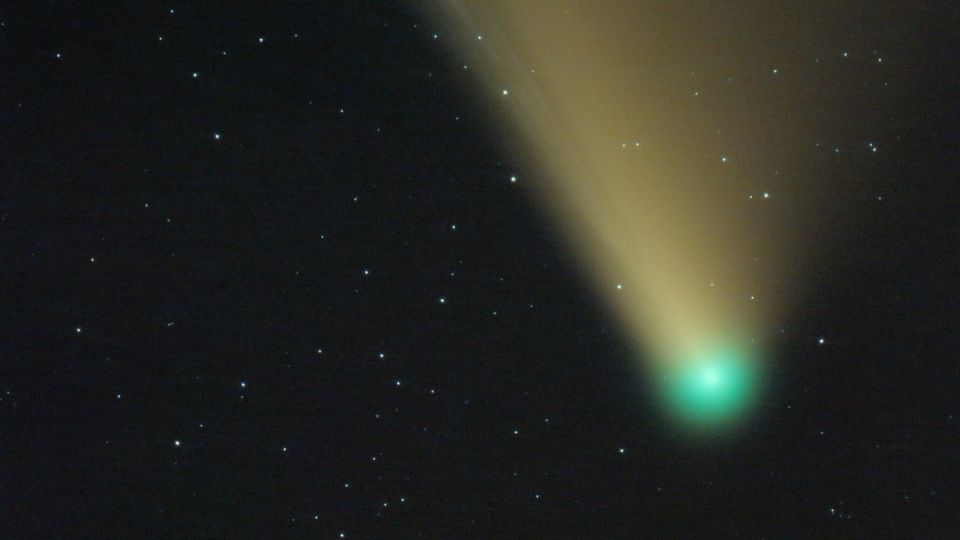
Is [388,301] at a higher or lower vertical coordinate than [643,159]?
lower

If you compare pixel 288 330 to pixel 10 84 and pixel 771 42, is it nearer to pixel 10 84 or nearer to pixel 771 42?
pixel 10 84

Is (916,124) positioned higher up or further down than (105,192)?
higher up

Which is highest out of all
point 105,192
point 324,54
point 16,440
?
point 324,54

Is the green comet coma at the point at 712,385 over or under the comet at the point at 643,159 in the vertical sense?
under

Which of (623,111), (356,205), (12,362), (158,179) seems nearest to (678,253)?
(623,111)
